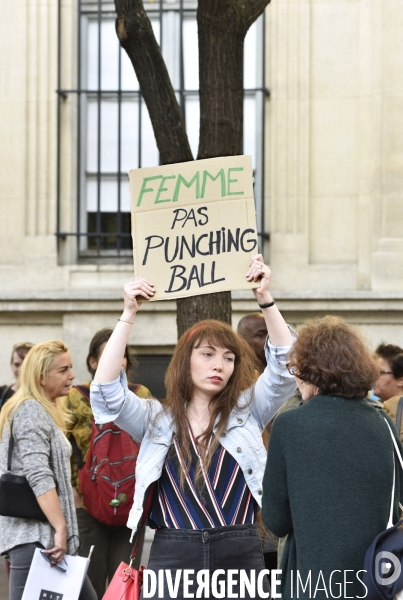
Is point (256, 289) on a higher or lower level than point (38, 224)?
lower

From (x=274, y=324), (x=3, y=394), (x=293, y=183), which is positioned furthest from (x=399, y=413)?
(x=293, y=183)

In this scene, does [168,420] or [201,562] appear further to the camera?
[168,420]

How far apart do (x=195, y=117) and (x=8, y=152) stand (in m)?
1.82

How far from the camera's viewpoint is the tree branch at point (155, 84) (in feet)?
20.3

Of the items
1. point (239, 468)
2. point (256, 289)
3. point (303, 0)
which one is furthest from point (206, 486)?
point (303, 0)

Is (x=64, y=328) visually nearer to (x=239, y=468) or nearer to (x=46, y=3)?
(x=46, y=3)

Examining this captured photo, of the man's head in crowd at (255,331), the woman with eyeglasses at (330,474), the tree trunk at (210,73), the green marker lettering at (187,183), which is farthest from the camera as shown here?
the tree trunk at (210,73)

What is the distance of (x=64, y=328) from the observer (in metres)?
9.78

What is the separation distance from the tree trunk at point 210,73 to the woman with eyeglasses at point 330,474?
268cm

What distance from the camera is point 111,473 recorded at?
18.9 feet

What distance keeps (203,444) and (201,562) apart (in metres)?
0.42

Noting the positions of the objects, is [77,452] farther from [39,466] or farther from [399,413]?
[399,413]

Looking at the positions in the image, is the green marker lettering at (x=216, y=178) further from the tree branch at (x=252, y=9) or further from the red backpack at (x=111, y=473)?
the tree branch at (x=252, y=9)

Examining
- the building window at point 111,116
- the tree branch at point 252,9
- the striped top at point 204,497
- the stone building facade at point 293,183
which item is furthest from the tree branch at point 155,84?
the building window at point 111,116
